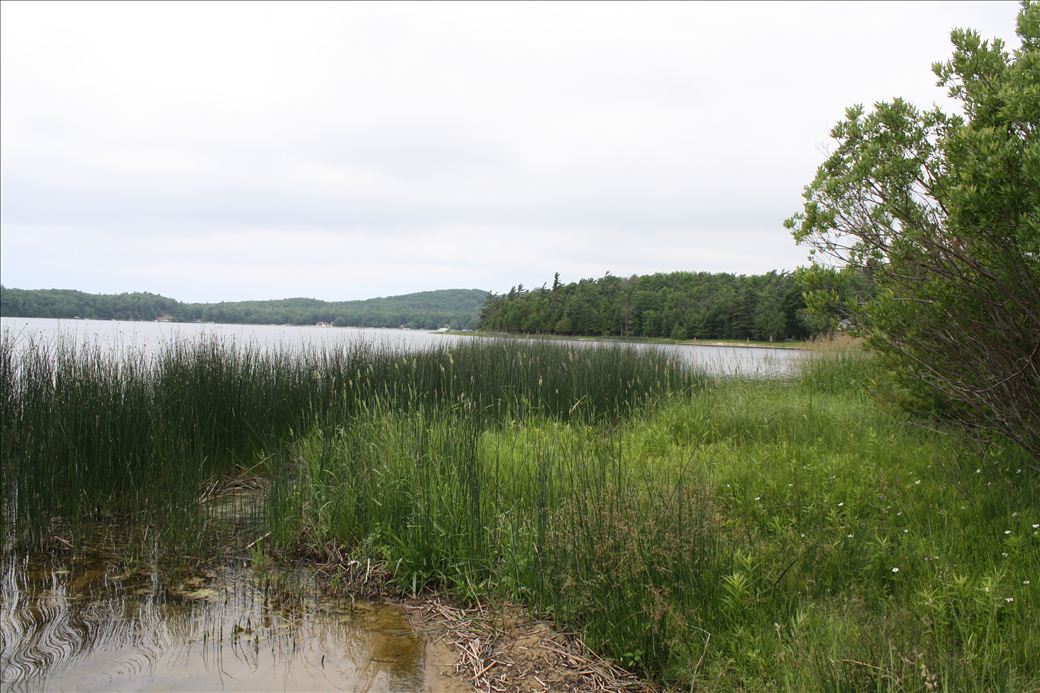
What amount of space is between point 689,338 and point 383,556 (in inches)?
1230

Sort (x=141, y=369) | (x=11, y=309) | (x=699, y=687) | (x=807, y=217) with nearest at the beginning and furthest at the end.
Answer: (x=699, y=687) < (x=807, y=217) < (x=141, y=369) < (x=11, y=309)

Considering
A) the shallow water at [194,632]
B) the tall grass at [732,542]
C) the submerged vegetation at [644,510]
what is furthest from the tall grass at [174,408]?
the tall grass at [732,542]

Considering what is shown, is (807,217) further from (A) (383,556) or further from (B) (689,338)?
(B) (689,338)

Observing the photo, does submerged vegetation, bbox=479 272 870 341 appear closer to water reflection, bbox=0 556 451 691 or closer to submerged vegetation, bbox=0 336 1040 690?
submerged vegetation, bbox=0 336 1040 690

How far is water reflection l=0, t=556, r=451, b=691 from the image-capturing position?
9.59 feet

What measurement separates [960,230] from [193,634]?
4.71 metres

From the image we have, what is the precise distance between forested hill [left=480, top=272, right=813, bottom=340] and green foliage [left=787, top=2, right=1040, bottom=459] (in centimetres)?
2112

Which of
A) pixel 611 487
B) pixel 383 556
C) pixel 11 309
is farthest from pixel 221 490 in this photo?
pixel 11 309

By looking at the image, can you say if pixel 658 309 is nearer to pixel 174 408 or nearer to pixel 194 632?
pixel 174 408

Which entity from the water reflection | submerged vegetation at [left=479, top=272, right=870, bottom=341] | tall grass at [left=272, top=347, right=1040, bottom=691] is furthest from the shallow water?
submerged vegetation at [left=479, top=272, right=870, bottom=341]

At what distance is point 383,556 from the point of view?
4.05m

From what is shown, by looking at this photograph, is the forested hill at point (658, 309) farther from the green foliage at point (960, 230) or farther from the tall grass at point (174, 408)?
the green foliage at point (960, 230)

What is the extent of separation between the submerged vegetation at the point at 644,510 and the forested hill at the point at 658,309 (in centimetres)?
2027

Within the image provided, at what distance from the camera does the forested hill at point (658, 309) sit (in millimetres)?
28672
